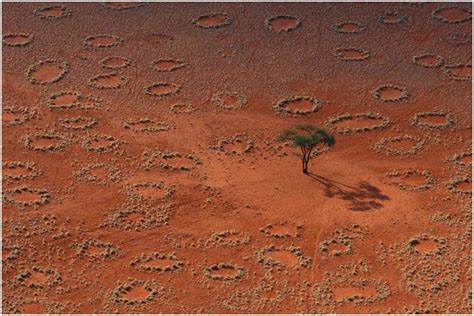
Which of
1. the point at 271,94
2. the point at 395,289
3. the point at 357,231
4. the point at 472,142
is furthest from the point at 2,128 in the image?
the point at 472,142

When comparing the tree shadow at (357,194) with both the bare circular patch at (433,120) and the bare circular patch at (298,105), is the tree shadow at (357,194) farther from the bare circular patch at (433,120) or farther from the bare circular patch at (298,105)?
the bare circular patch at (433,120)

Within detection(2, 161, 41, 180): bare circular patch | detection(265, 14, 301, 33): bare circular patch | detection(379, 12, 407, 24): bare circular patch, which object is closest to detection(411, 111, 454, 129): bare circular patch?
detection(379, 12, 407, 24): bare circular patch

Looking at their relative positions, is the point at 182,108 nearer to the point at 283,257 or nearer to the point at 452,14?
the point at 283,257

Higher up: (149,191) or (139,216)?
(149,191)

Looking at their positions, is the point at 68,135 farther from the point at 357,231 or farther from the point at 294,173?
the point at 357,231

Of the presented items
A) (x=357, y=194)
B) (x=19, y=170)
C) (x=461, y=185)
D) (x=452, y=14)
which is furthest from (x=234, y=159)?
(x=452, y=14)

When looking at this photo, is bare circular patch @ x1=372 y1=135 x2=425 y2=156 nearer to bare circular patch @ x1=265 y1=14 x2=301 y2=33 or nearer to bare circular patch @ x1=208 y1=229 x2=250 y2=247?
bare circular patch @ x1=208 y1=229 x2=250 y2=247
